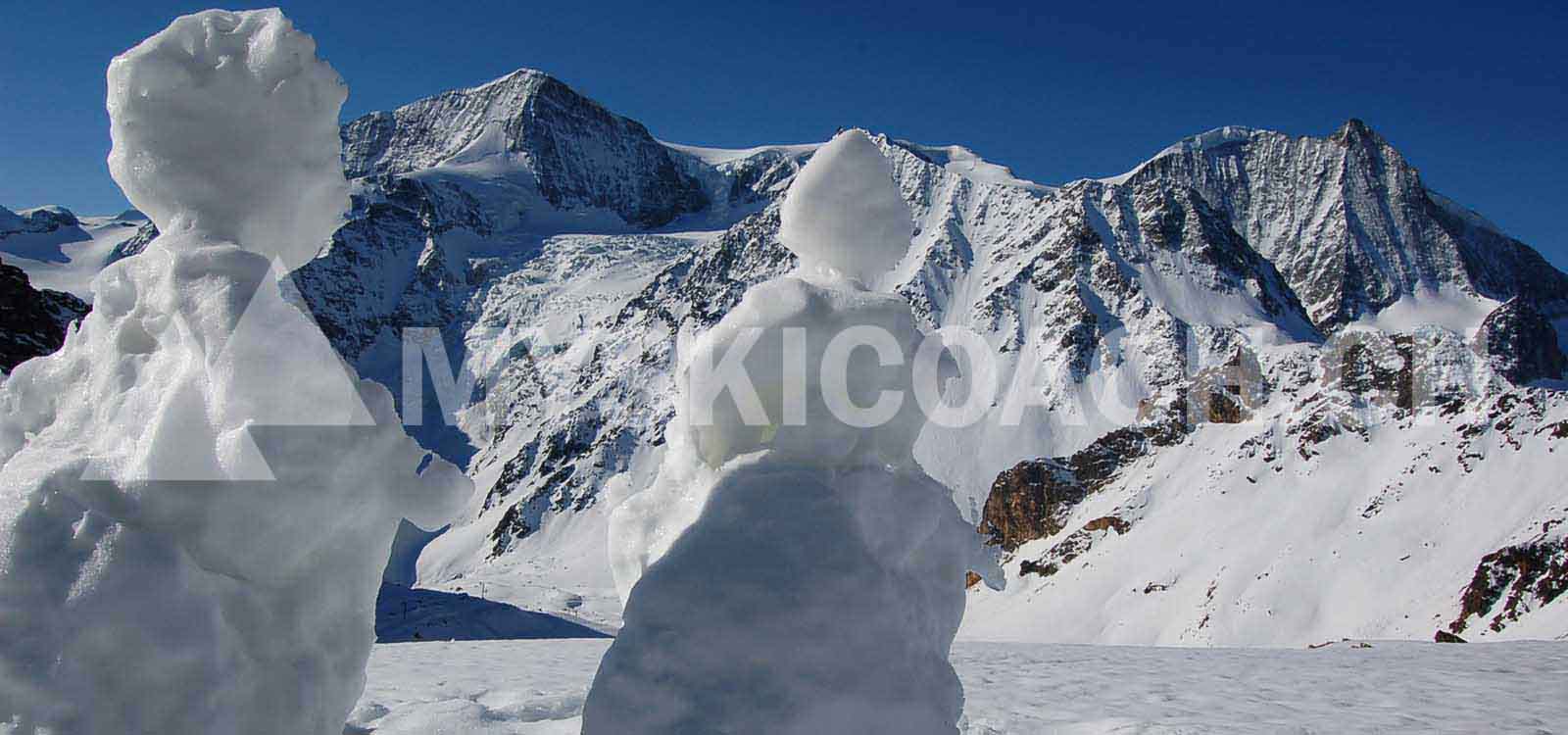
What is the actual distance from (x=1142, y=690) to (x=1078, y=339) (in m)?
85.7

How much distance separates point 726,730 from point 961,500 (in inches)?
2908

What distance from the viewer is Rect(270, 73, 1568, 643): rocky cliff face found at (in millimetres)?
52000

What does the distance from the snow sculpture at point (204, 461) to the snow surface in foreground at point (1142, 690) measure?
11.4 ft

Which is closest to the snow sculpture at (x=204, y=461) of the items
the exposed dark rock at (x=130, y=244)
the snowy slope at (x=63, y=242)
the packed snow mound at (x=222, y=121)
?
the packed snow mound at (x=222, y=121)

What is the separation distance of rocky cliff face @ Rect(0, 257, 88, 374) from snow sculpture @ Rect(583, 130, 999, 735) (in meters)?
14.1

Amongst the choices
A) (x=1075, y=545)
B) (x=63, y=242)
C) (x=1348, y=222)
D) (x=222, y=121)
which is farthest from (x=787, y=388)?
(x=1348, y=222)

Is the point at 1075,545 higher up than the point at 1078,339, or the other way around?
the point at 1078,339

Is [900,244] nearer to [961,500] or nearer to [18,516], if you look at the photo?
[18,516]

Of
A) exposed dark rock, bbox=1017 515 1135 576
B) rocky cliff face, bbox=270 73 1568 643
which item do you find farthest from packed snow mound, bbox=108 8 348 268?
exposed dark rock, bbox=1017 515 1135 576

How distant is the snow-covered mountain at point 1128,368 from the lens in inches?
1688

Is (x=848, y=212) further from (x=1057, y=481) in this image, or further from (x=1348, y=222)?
(x=1348, y=222)

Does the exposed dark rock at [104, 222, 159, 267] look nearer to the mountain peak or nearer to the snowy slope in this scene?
the snowy slope

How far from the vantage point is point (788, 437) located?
4836mm

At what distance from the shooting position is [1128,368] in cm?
8775
